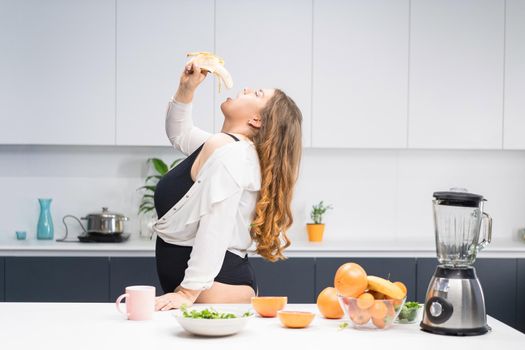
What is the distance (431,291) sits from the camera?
1.96 metres

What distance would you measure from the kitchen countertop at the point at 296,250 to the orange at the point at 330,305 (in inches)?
80.2

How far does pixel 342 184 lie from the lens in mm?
4754

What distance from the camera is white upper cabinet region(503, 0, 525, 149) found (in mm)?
4445

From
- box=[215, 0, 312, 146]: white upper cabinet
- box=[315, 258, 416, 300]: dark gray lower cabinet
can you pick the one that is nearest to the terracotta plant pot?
box=[315, 258, 416, 300]: dark gray lower cabinet

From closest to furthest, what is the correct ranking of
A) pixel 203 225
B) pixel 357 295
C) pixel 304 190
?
pixel 357 295 → pixel 203 225 → pixel 304 190

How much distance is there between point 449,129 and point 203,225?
2.54 metres

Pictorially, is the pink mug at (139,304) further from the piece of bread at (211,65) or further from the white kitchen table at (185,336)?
the piece of bread at (211,65)

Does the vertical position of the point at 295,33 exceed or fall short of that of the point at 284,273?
it exceeds it

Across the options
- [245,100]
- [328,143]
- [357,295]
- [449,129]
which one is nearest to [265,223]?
[245,100]

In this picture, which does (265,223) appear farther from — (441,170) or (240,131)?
(441,170)

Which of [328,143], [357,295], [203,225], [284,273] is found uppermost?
[328,143]

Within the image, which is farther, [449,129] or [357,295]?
[449,129]

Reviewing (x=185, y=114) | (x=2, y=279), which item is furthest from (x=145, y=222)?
(x=185, y=114)

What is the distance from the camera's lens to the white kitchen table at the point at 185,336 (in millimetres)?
1774
